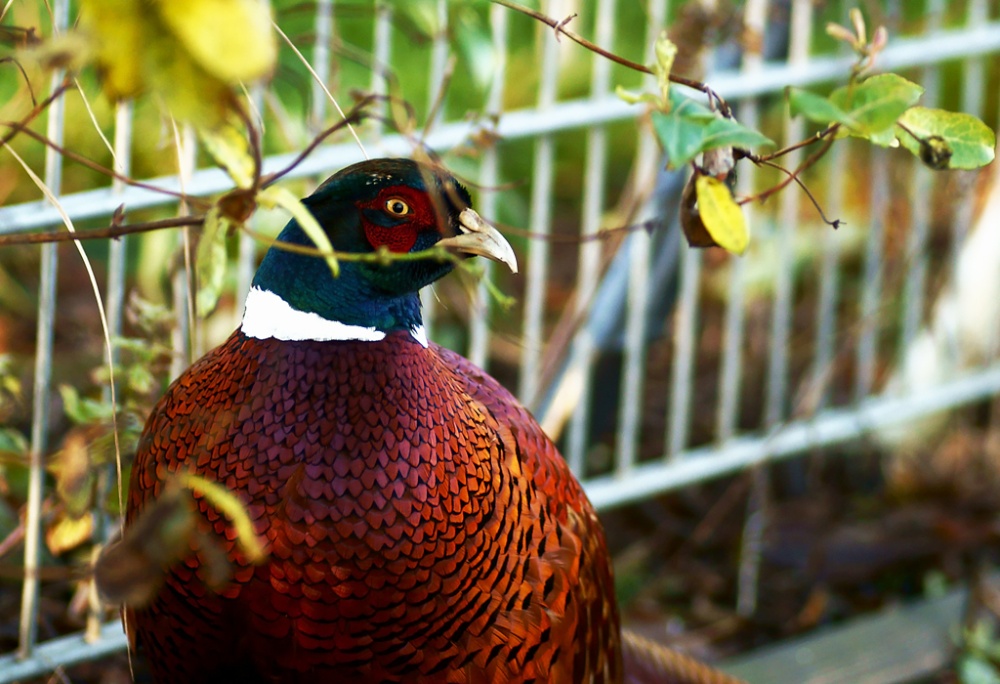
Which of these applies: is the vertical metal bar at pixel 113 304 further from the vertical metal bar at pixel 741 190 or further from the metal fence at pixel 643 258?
the vertical metal bar at pixel 741 190

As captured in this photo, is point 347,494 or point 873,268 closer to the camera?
point 347,494

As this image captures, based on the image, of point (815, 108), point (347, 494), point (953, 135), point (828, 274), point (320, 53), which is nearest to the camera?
point (815, 108)

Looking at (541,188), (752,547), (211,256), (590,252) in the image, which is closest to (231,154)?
(211,256)

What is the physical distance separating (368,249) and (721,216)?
44 centimetres

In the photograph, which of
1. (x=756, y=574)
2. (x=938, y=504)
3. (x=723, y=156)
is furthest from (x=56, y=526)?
(x=938, y=504)

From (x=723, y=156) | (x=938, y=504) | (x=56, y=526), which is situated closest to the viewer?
(x=723, y=156)

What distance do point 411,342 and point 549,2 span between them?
4.60ft

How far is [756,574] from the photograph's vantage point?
320 cm

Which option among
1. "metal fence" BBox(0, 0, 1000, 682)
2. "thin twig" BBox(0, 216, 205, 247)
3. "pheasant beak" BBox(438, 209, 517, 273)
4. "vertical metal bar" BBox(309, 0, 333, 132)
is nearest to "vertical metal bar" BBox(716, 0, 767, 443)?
"metal fence" BBox(0, 0, 1000, 682)

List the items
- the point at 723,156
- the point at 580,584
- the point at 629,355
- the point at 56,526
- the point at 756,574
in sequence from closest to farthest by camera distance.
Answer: the point at 723,156
the point at 580,584
the point at 56,526
the point at 629,355
the point at 756,574

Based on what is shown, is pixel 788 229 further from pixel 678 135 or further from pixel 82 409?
pixel 678 135

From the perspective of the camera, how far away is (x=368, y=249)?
1.42 metres

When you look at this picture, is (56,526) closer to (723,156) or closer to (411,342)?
(411,342)

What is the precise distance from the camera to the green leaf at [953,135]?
124 centimetres
